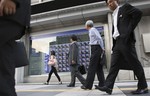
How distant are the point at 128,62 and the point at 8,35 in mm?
2372

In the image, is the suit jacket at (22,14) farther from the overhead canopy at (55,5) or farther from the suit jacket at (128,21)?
the overhead canopy at (55,5)

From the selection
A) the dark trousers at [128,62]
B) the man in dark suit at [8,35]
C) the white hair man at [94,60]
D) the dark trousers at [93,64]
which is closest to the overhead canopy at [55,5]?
the white hair man at [94,60]

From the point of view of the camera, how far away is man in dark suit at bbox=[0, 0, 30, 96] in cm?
115

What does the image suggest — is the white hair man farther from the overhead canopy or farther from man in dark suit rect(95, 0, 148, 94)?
the overhead canopy

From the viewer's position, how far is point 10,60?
122cm

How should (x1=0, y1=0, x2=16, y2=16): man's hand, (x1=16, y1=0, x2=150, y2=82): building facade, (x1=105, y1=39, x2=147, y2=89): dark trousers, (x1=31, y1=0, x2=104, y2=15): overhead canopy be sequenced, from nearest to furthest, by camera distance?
1. (x1=0, y1=0, x2=16, y2=16): man's hand
2. (x1=105, y1=39, x2=147, y2=89): dark trousers
3. (x1=16, y1=0, x2=150, y2=82): building facade
4. (x1=31, y1=0, x2=104, y2=15): overhead canopy

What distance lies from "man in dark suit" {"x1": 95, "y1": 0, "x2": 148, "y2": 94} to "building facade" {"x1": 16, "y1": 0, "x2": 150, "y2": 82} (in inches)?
204

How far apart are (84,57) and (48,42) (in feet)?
8.11

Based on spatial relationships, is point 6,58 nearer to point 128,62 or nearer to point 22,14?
point 22,14

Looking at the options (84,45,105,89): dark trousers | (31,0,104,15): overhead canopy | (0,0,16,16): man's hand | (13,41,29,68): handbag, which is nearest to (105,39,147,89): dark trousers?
(84,45,105,89): dark trousers

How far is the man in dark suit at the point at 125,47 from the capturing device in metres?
3.03

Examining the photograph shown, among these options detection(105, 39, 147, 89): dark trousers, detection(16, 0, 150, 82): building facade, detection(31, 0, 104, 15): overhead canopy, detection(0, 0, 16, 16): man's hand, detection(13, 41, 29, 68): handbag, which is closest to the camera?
detection(0, 0, 16, 16): man's hand

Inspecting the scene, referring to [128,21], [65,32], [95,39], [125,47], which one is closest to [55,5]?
[65,32]

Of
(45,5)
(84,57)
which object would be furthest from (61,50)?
(45,5)
